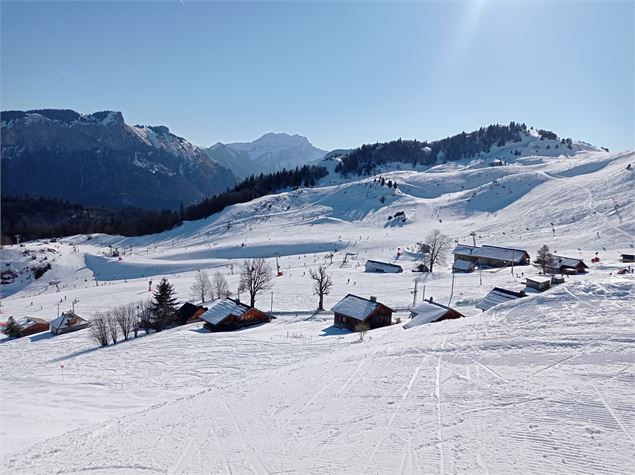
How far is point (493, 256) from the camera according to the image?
73.4 metres

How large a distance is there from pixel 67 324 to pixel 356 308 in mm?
35259

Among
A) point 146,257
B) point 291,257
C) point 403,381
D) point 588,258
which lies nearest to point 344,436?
point 403,381

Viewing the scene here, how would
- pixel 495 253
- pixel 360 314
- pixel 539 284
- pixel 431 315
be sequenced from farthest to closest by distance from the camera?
pixel 495 253 < pixel 539 284 < pixel 360 314 < pixel 431 315

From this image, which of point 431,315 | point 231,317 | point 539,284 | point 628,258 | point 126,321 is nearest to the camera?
point 431,315

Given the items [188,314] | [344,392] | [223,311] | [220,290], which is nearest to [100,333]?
[188,314]

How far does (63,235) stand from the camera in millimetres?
148625

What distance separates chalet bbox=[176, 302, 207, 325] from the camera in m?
47.8

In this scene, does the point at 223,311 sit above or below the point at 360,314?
below

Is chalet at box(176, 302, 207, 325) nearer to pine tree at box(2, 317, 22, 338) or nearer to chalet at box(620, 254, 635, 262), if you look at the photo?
pine tree at box(2, 317, 22, 338)

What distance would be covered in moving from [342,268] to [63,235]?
405ft

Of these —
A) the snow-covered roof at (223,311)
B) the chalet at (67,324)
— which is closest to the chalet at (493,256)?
the snow-covered roof at (223,311)

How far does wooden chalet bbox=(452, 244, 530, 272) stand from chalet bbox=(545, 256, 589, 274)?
26.0 feet

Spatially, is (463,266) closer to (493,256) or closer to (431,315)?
(493,256)

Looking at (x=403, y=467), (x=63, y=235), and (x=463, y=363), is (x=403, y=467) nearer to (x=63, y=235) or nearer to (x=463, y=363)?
(x=463, y=363)
